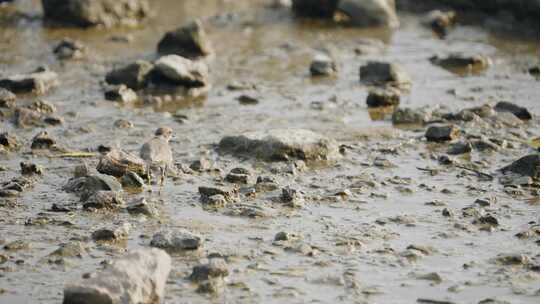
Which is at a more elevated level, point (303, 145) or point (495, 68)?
point (495, 68)

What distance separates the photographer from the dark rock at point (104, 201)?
207 inches

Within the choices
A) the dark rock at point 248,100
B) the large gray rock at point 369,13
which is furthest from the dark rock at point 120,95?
the large gray rock at point 369,13

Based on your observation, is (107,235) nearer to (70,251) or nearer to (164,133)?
(70,251)

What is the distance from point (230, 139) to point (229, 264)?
6.57 ft

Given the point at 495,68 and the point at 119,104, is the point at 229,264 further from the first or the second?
the point at 495,68

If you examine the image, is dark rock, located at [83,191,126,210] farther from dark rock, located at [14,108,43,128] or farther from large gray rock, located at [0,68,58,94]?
large gray rock, located at [0,68,58,94]

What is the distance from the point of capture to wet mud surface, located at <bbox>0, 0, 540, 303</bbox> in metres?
4.48

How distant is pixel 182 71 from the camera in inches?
316

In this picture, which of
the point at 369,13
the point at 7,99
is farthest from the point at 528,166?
the point at 369,13

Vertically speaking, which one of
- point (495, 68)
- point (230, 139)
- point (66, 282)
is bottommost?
point (66, 282)

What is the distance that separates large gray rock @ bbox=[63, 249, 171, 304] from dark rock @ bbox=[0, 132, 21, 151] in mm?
2592

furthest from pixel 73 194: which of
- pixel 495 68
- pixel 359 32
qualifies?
pixel 359 32

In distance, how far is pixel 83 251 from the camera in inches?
185

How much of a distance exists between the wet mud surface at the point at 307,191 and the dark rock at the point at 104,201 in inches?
2.3
